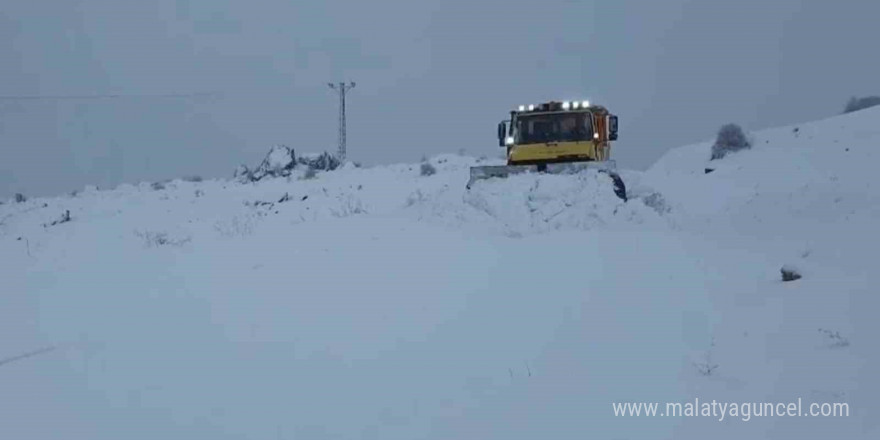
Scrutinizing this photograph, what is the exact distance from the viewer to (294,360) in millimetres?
4922

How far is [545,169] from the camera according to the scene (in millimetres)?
13812

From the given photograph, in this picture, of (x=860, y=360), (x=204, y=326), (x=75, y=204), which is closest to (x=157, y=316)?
(x=204, y=326)

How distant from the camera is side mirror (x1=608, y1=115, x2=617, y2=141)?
55.3 ft

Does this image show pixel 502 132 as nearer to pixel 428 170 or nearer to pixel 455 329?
pixel 428 170

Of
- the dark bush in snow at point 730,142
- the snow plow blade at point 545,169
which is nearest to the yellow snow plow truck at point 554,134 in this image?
the snow plow blade at point 545,169

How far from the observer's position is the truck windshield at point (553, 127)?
1565 cm

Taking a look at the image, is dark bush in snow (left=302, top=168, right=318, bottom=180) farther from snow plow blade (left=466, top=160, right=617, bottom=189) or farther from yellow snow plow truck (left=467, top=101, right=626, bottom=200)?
snow plow blade (left=466, top=160, right=617, bottom=189)

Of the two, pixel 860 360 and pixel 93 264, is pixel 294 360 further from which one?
pixel 93 264

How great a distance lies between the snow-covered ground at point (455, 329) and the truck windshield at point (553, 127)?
4.20 meters

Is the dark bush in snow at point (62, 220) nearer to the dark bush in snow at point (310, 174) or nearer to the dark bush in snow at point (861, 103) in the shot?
the dark bush in snow at point (310, 174)

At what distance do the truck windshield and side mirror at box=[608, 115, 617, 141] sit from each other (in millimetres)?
1467

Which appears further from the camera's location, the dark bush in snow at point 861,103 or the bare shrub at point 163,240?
the dark bush in snow at point 861,103

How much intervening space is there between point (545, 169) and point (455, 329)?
8.88 metres

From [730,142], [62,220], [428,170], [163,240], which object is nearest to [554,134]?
[163,240]
